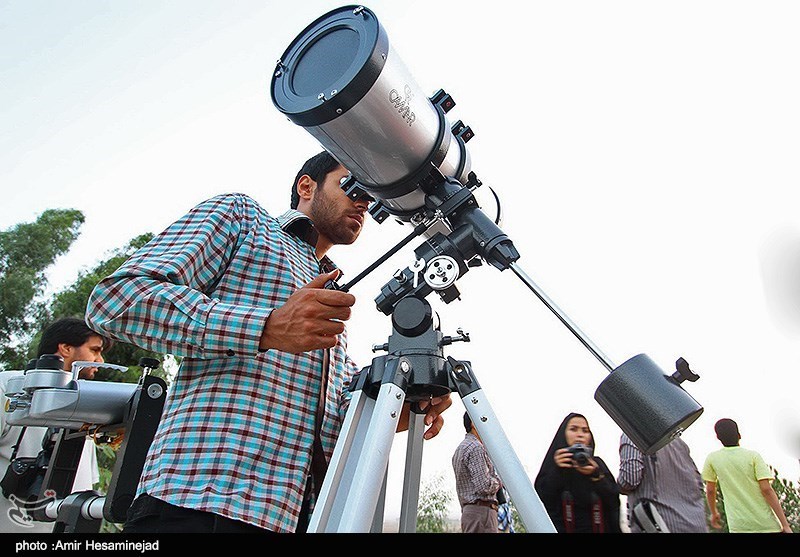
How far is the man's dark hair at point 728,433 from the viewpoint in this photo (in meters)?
3.26

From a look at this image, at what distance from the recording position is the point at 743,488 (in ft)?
10.3

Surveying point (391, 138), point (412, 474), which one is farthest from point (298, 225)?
point (412, 474)

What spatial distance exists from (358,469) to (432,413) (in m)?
0.39

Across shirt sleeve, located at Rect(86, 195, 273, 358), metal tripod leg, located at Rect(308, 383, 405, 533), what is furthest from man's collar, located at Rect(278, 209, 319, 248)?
metal tripod leg, located at Rect(308, 383, 405, 533)

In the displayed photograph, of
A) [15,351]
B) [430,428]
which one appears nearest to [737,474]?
[430,428]

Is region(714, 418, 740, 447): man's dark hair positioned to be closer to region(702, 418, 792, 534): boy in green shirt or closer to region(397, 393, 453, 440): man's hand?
region(702, 418, 792, 534): boy in green shirt

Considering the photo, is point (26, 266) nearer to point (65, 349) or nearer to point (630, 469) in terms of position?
point (65, 349)

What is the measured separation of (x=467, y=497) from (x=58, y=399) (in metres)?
2.43

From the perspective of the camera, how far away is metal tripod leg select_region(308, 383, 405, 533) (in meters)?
0.83

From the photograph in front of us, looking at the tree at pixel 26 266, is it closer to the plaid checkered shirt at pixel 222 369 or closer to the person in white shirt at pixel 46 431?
the person in white shirt at pixel 46 431

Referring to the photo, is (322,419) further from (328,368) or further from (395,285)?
(395,285)

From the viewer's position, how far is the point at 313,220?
1.62 m

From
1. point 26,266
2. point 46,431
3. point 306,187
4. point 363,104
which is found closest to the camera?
point 363,104

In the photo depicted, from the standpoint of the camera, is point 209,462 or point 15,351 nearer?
point 209,462
